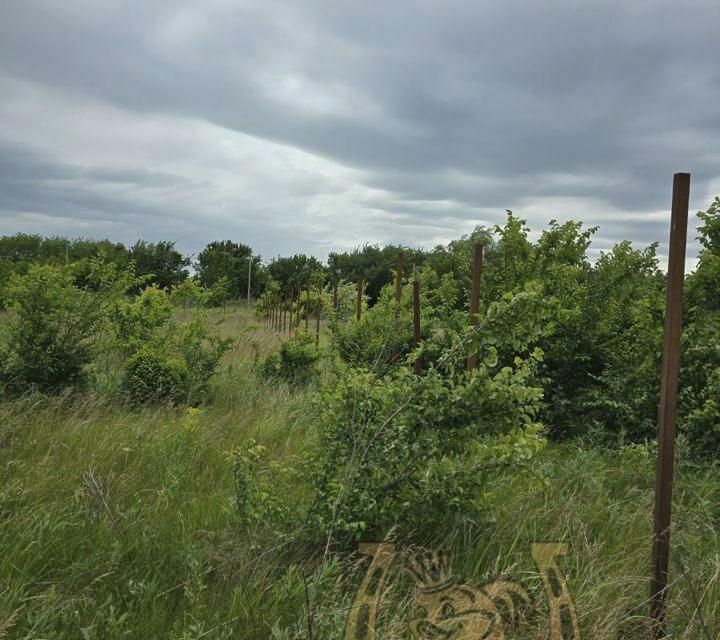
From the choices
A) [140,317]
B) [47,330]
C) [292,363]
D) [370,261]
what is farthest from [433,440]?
[370,261]

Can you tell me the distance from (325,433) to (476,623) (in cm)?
124

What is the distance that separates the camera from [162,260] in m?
45.5

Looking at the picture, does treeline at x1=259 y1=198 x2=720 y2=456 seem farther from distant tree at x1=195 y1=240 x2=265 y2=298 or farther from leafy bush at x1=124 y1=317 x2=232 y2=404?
distant tree at x1=195 y1=240 x2=265 y2=298

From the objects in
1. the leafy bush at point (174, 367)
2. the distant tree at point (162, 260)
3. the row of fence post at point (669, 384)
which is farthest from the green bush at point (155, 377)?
the distant tree at point (162, 260)

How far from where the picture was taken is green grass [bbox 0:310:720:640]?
8.09ft

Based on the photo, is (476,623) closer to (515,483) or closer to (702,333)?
(515,483)

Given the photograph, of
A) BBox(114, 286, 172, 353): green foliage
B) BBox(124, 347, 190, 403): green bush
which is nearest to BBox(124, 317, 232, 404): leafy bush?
BBox(124, 347, 190, 403): green bush

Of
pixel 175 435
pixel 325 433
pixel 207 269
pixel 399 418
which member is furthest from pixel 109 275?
pixel 207 269

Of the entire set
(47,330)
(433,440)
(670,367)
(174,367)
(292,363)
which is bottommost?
(292,363)

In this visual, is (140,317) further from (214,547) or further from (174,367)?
(214,547)

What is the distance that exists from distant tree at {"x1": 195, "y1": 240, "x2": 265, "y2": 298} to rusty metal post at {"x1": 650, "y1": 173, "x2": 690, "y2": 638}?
924 inches

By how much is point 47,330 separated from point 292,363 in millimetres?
3661

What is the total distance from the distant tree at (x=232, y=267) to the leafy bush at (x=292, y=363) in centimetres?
1669

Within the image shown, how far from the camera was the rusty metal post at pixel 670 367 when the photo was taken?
271cm
